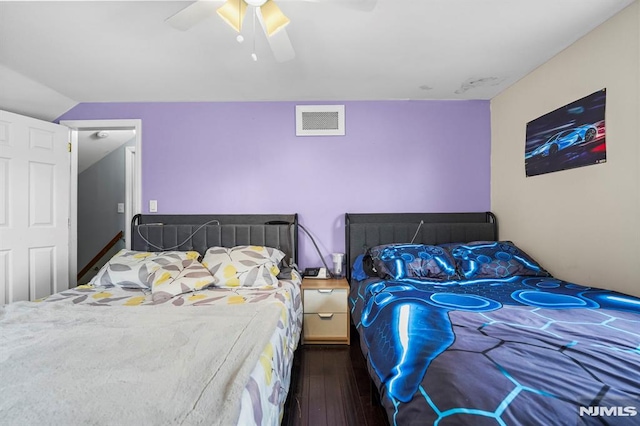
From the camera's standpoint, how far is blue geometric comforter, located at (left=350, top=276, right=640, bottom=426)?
2.28ft

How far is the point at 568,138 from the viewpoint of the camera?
1.87 meters

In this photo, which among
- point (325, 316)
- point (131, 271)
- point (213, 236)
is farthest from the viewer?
point (213, 236)

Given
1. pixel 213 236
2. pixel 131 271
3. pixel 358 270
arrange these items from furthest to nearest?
pixel 213 236, pixel 358 270, pixel 131 271

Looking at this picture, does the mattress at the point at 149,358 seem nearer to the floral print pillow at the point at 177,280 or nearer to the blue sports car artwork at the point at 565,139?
the floral print pillow at the point at 177,280

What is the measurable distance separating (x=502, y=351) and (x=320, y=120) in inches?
91.1

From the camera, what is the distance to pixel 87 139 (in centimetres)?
322

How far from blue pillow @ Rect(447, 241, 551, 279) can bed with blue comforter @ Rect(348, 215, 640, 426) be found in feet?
0.25

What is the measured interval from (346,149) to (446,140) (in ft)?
3.27

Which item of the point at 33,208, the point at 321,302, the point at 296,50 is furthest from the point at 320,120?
the point at 33,208

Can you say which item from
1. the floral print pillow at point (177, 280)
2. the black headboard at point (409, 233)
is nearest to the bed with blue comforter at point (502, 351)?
the black headboard at point (409, 233)

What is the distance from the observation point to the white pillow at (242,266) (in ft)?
6.64

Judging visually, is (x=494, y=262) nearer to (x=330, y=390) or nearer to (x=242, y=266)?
(x=330, y=390)

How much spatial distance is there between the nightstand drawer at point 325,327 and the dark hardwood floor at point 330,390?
0.08 metres

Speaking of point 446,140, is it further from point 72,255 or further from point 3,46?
point 72,255
